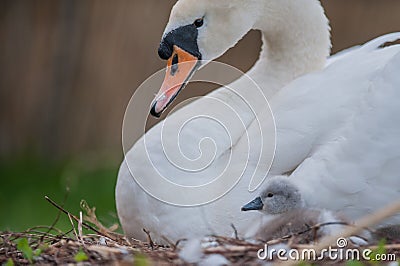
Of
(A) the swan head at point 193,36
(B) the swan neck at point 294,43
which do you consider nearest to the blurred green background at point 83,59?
(B) the swan neck at point 294,43

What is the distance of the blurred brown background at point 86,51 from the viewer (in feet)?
30.9

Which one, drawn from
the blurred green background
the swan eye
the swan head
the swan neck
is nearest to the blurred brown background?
the blurred green background

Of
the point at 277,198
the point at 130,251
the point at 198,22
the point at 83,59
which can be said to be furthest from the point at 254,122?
the point at 83,59

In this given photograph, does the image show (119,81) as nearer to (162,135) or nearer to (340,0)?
(340,0)

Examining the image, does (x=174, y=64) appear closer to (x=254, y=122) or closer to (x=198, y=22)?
(x=198, y=22)

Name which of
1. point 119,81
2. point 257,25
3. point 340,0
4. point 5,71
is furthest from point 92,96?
point 257,25

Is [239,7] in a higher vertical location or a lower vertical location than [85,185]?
higher

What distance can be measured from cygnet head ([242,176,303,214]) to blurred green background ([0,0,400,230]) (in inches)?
220

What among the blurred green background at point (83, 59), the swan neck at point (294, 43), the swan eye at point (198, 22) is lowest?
the blurred green background at point (83, 59)

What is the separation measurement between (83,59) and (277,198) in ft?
20.1

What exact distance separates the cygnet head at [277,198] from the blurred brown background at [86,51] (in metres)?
5.74

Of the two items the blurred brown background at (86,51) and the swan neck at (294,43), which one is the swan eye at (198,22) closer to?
the swan neck at (294,43)

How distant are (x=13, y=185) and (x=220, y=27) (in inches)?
215

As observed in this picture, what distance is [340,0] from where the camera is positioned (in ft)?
30.8
